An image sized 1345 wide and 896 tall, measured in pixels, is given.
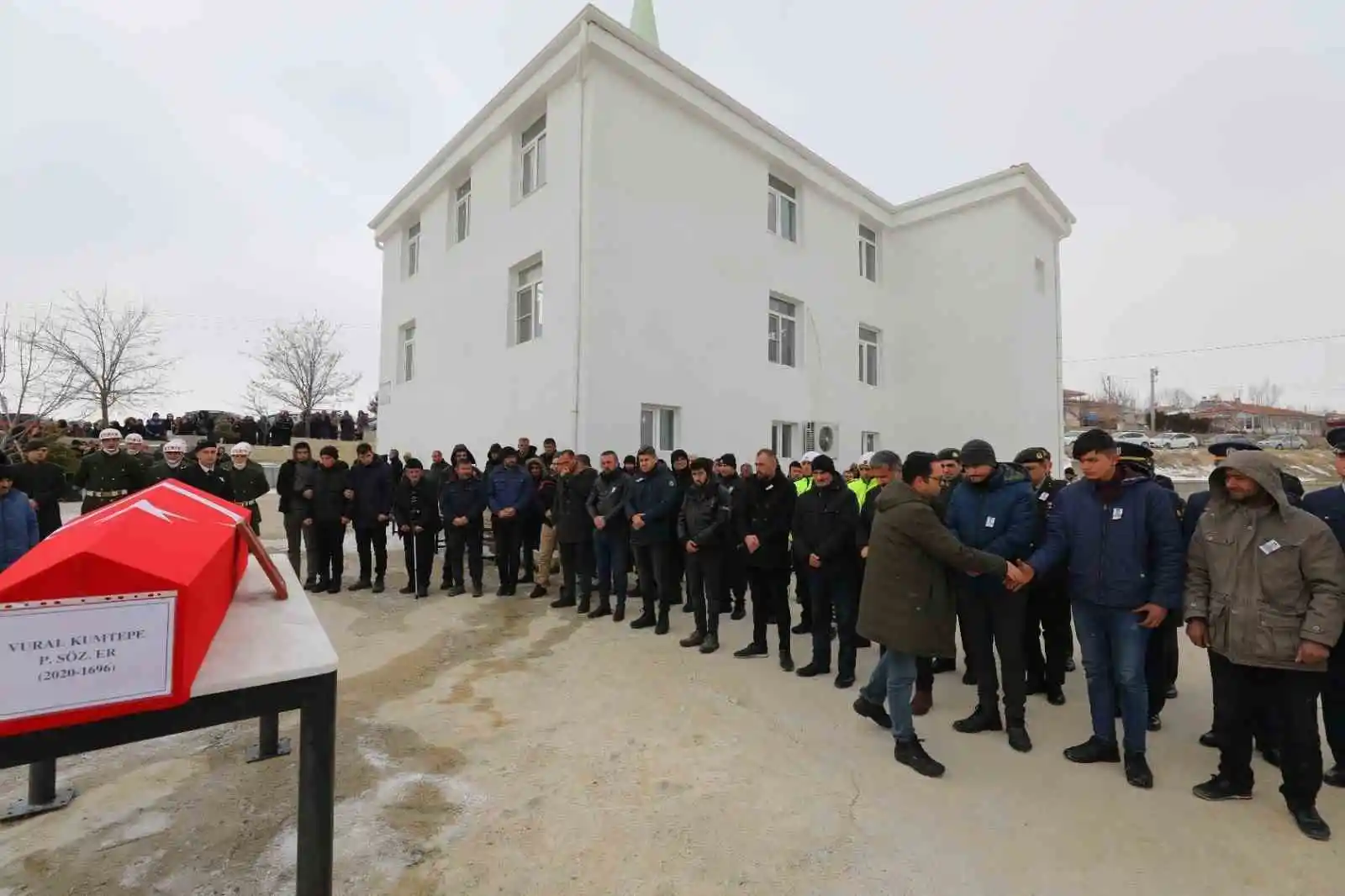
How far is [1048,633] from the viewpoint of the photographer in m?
4.75

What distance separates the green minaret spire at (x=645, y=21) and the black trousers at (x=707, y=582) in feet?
43.1

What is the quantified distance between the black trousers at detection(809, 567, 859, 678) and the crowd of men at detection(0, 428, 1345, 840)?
0.7 inches

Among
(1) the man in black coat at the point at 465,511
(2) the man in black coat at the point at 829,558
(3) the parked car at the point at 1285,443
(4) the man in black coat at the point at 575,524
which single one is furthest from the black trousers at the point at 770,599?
(3) the parked car at the point at 1285,443

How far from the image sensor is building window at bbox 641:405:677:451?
404 inches

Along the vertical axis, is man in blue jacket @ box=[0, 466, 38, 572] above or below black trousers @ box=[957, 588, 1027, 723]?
above

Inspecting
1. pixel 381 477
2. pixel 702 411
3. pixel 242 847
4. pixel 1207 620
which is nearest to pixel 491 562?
pixel 381 477

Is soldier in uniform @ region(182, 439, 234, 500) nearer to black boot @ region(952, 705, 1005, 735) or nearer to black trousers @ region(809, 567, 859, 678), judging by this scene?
black trousers @ region(809, 567, 859, 678)

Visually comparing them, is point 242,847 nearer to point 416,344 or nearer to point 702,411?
point 702,411

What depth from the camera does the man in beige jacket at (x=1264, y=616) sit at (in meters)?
2.89

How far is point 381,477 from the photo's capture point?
7957 millimetres

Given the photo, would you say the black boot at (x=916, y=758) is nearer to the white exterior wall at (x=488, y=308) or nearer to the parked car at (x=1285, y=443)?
the white exterior wall at (x=488, y=308)

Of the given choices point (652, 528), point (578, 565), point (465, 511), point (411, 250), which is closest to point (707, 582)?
point (652, 528)

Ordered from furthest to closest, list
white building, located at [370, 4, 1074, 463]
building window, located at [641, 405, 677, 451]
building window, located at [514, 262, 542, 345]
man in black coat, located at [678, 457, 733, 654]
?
building window, located at [514, 262, 542, 345], building window, located at [641, 405, 677, 451], white building, located at [370, 4, 1074, 463], man in black coat, located at [678, 457, 733, 654]

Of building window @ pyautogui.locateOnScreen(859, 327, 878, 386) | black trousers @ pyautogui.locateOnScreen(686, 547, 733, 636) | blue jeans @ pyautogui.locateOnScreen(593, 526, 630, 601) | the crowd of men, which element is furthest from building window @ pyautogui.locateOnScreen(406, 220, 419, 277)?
black trousers @ pyautogui.locateOnScreen(686, 547, 733, 636)
